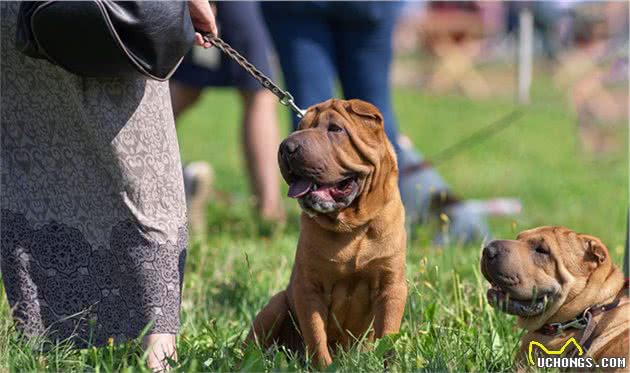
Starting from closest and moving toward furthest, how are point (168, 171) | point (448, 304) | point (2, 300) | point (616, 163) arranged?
point (168, 171), point (2, 300), point (448, 304), point (616, 163)

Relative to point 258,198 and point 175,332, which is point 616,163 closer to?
point 258,198

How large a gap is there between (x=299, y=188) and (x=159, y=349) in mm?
739

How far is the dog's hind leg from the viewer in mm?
3510

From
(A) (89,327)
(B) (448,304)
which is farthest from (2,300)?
(B) (448,304)

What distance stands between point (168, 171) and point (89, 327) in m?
0.60

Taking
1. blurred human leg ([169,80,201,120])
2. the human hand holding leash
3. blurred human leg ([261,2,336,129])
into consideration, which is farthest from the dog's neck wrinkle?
blurred human leg ([169,80,201,120])

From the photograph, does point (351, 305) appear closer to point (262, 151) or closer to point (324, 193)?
point (324, 193)

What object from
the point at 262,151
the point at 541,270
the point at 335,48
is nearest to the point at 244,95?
the point at 262,151

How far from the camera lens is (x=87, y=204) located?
10.9 feet

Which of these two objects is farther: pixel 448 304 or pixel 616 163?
pixel 616 163

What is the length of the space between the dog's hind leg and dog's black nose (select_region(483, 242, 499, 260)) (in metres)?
0.75

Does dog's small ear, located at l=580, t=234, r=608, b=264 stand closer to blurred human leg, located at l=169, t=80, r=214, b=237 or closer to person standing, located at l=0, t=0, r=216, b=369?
person standing, located at l=0, t=0, r=216, b=369

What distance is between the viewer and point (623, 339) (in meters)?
3.12

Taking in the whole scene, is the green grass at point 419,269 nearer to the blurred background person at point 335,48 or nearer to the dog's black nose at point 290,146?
the dog's black nose at point 290,146
